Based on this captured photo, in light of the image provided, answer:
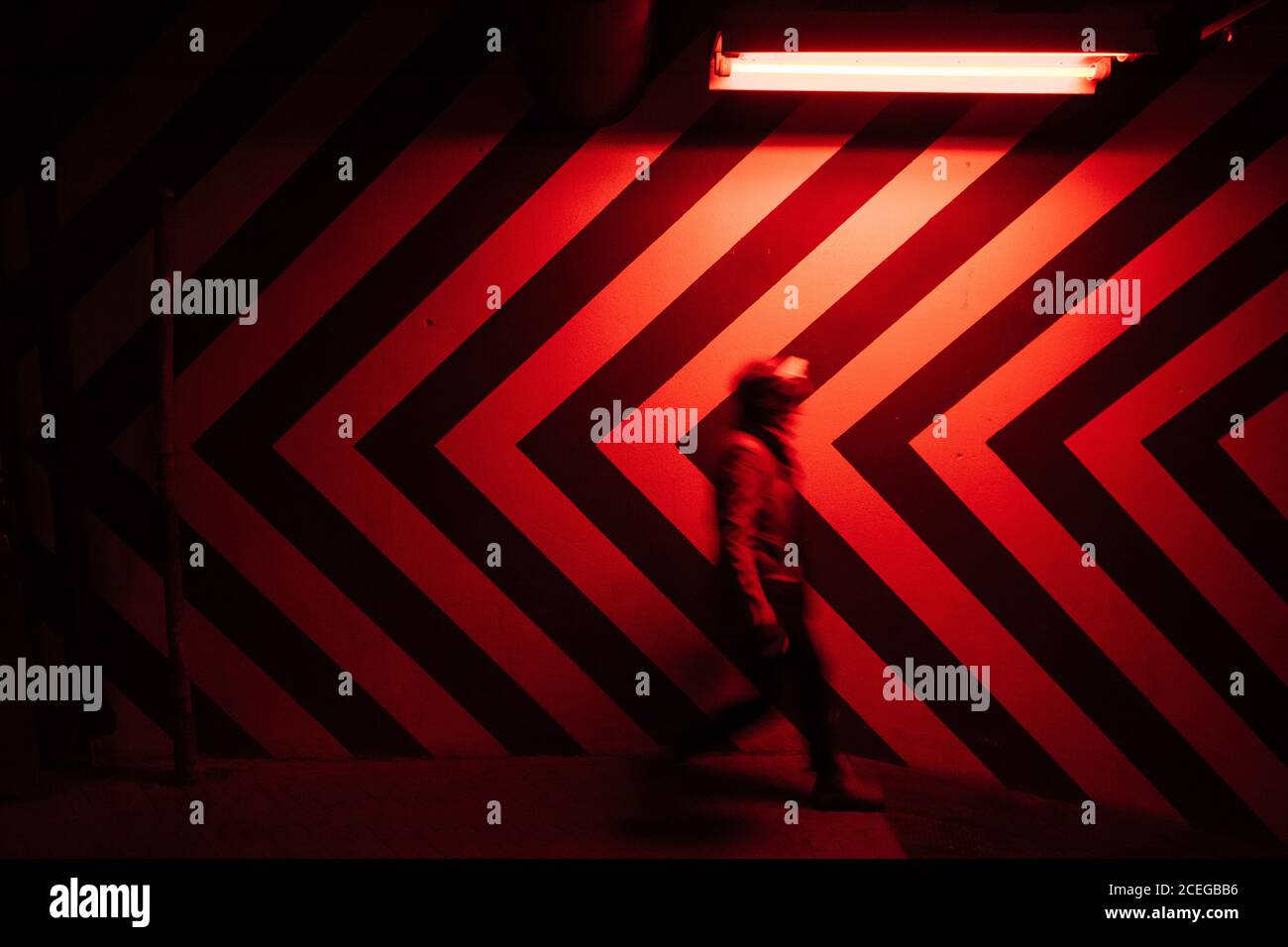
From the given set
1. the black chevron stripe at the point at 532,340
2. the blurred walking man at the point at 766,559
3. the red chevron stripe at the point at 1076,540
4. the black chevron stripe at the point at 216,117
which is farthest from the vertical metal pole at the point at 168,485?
the red chevron stripe at the point at 1076,540

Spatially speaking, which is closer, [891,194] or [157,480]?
[157,480]

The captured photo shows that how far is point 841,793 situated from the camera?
4.30 m

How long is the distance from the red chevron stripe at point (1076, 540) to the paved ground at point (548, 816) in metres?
0.55

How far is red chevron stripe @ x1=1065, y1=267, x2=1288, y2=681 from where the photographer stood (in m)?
4.87

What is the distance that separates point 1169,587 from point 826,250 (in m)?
2.76

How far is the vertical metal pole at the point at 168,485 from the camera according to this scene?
4.37 metres

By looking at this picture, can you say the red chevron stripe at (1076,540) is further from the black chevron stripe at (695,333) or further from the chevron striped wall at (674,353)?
the black chevron stripe at (695,333)

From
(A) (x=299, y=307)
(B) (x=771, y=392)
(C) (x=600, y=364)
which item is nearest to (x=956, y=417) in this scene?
(B) (x=771, y=392)

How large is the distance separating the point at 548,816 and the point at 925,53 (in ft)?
13.5

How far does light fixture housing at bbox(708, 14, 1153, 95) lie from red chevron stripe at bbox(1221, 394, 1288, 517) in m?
2.13

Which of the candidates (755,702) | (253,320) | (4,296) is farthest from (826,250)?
(4,296)

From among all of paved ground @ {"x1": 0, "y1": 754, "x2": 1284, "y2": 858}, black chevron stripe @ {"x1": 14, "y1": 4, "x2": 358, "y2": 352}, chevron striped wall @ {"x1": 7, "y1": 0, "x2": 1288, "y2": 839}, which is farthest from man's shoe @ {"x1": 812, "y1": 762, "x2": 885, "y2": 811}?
black chevron stripe @ {"x1": 14, "y1": 4, "x2": 358, "y2": 352}

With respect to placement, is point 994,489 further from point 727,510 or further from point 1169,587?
point 727,510

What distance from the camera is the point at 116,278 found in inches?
194
